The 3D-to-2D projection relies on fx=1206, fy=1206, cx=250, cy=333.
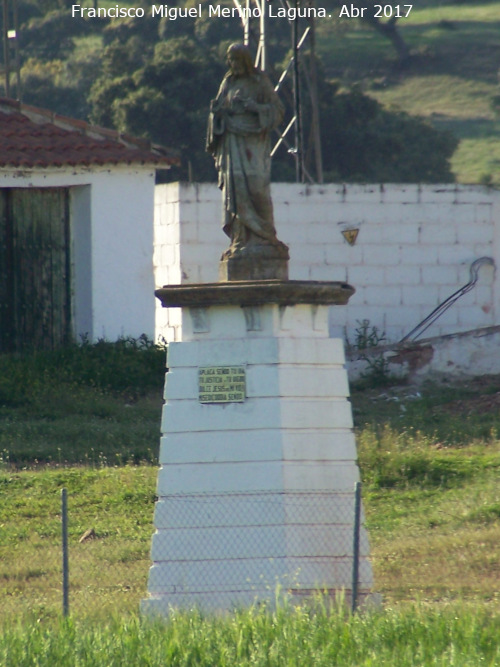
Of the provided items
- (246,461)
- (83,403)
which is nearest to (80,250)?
(83,403)

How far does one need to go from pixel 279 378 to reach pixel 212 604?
151cm

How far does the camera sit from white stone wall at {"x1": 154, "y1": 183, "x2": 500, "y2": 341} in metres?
17.3

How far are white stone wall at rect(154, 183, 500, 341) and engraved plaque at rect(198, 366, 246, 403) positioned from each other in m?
9.47

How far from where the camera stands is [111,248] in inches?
667

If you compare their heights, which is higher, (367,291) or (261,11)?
(261,11)

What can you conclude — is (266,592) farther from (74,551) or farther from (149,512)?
(149,512)

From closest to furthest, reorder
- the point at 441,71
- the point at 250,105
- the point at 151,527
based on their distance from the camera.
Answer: the point at 250,105 → the point at 151,527 → the point at 441,71

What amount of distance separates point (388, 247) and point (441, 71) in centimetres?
4450

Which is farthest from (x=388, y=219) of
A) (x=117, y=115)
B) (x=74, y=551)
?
(x=117, y=115)

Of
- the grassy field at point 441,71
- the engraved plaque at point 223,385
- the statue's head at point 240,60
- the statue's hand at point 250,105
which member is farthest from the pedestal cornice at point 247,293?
the grassy field at point 441,71

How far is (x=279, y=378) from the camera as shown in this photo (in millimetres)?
7680

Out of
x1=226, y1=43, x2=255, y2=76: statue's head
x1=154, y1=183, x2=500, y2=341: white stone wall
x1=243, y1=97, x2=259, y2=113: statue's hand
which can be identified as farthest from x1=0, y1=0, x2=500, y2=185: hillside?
x1=243, y1=97, x2=259, y2=113: statue's hand

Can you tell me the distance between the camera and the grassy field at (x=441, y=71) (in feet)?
177

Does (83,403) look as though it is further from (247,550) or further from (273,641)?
(273,641)
